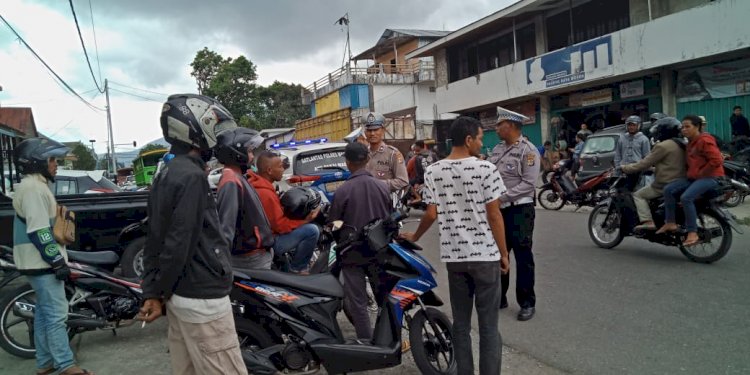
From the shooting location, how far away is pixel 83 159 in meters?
58.0

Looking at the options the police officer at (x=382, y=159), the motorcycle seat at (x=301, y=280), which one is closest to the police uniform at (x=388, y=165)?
the police officer at (x=382, y=159)

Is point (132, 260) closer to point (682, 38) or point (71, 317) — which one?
point (71, 317)

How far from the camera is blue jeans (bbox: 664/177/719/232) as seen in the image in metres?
5.91

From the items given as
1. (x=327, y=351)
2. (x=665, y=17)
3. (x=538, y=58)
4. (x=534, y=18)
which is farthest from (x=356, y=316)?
(x=534, y=18)

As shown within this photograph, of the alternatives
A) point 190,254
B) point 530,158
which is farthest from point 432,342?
point 530,158

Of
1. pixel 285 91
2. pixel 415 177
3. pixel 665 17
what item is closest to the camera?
pixel 415 177

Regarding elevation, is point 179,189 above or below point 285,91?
below

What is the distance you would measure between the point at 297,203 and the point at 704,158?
15.9 ft

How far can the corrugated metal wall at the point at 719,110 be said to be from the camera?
46.2 ft

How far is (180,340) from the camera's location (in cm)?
243

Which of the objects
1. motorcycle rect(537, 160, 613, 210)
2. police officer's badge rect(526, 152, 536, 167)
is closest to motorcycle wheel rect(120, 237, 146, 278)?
police officer's badge rect(526, 152, 536, 167)

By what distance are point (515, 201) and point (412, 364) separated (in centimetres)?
176

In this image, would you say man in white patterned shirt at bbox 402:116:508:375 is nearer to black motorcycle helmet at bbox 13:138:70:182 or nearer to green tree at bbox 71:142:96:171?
black motorcycle helmet at bbox 13:138:70:182

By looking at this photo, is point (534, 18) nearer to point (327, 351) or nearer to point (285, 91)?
point (327, 351)
